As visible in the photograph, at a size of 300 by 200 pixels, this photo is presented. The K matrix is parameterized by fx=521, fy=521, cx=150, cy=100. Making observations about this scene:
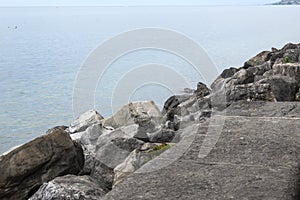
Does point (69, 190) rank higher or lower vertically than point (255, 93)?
lower

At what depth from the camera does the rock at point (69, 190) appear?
3.41m

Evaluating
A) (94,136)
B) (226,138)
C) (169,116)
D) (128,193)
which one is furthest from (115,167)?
(169,116)

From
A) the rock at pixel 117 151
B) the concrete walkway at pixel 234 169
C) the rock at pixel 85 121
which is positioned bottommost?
Result: the rock at pixel 85 121

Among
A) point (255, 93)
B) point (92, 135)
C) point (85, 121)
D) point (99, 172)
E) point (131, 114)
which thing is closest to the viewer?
point (99, 172)

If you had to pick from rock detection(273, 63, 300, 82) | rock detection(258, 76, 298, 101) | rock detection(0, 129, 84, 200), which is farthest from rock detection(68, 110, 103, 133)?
rock detection(0, 129, 84, 200)

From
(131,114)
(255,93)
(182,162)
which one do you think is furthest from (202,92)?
(182,162)

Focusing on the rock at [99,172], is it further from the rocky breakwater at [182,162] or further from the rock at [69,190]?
the rock at [69,190]

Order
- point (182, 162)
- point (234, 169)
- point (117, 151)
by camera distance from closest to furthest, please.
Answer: point (234, 169) < point (182, 162) < point (117, 151)

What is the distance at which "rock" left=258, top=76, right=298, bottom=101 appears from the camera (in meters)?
5.44

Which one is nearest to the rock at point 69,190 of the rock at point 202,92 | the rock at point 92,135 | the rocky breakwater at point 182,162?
the rocky breakwater at point 182,162

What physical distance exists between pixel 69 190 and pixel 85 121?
618cm

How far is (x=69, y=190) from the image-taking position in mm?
3443

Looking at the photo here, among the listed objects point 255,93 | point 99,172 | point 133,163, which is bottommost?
point 99,172

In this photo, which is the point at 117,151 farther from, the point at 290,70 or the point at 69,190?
the point at 290,70
